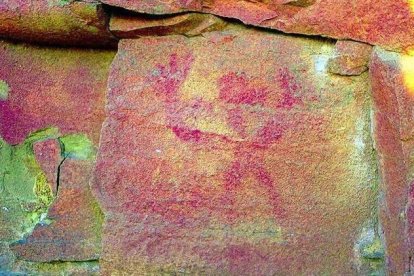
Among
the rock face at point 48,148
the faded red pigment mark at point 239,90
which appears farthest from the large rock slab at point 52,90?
the faded red pigment mark at point 239,90

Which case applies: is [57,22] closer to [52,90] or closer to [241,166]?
[52,90]

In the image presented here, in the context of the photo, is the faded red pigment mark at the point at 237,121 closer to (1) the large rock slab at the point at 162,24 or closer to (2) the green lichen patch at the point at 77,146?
(1) the large rock slab at the point at 162,24

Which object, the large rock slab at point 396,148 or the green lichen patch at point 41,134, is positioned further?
the green lichen patch at point 41,134

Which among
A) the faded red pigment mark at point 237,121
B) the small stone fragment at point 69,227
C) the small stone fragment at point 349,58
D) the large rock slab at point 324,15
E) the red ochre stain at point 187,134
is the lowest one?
the small stone fragment at point 69,227

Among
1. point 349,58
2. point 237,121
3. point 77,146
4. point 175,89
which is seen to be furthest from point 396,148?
point 77,146

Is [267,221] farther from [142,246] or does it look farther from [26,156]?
[26,156]

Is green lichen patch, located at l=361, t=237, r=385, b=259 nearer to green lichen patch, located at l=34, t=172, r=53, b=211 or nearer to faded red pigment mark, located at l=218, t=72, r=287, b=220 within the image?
faded red pigment mark, located at l=218, t=72, r=287, b=220
